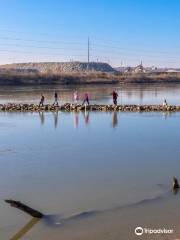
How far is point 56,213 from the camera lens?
35.4 feet

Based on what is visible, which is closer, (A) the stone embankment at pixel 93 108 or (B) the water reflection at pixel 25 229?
(B) the water reflection at pixel 25 229

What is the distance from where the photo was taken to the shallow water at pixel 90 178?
10.2 m

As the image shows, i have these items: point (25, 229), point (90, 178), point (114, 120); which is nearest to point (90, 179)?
point (90, 178)

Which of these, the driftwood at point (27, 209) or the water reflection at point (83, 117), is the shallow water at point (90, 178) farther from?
the water reflection at point (83, 117)

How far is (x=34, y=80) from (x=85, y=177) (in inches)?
3395

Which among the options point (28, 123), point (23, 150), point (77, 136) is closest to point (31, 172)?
point (23, 150)

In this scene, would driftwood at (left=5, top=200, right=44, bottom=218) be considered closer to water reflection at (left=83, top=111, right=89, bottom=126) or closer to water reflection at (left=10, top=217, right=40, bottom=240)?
water reflection at (left=10, top=217, right=40, bottom=240)

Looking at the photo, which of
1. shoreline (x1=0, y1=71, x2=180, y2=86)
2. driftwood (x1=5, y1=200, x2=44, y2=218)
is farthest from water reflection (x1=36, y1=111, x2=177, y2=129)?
shoreline (x1=0, y1=71, x2=180, y2=86)

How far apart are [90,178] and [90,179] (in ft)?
0.39

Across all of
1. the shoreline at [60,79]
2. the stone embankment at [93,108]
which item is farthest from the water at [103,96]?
the shoreline at [60,79]

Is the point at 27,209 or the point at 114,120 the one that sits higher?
the point at 27,209

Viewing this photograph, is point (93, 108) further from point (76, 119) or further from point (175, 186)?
point (175, 186)

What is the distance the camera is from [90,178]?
45.4 ft

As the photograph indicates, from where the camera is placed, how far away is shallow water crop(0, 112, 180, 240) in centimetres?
1018
